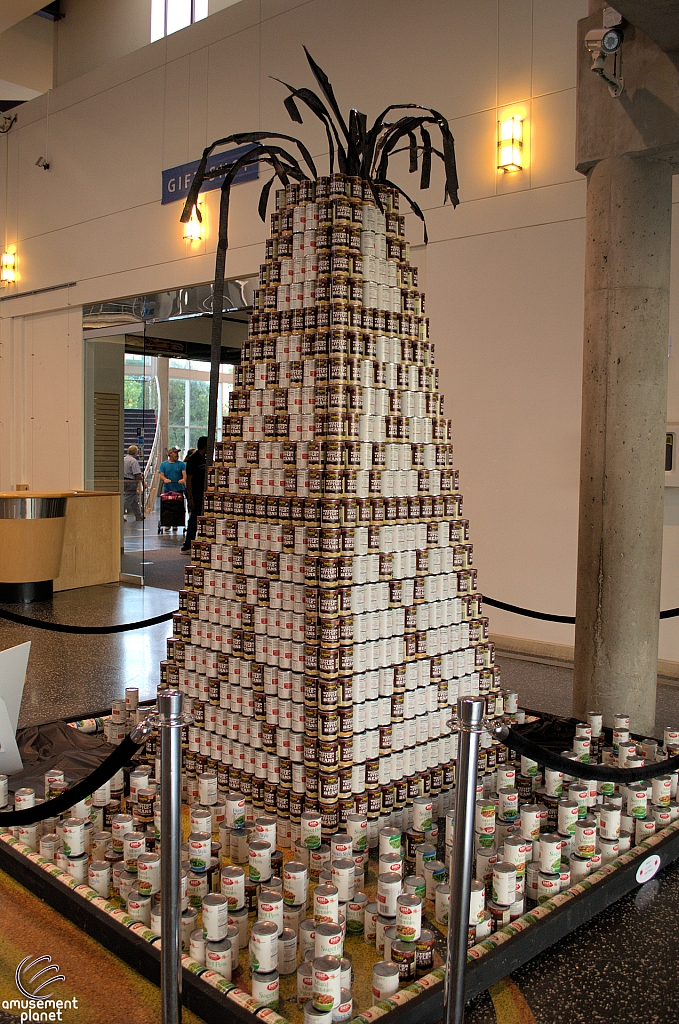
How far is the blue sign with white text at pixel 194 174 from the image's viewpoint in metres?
9.69

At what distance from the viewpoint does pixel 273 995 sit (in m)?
2.58

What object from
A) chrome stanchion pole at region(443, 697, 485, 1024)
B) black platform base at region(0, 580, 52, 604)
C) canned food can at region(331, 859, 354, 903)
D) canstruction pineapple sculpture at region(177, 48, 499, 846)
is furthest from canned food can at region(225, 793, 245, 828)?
black platform base at region(0, 580, 52, 604)

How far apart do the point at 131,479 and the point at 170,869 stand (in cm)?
1024

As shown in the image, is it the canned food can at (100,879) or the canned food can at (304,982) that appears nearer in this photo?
the canned food can at (304,982)

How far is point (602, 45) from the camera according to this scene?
4.66 metres

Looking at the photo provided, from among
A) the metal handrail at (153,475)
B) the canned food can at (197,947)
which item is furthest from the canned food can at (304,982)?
the metal handrail at (153,475)

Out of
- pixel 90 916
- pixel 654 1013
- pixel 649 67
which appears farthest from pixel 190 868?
pixel 649 67

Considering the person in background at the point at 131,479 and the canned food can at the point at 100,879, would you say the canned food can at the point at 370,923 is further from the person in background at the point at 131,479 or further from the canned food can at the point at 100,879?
the person in background at the point at 131,479

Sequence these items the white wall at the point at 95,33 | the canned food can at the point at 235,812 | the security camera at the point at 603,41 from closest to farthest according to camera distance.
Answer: the canned food can at the point at 235,812, the security camera at the point at 603,41, the white wall at the point at 95,33

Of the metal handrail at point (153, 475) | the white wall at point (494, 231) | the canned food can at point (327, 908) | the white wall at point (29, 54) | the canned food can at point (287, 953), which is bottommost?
the canned food can at point (287, 953)

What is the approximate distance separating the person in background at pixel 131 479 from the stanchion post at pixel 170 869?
32.6 ft

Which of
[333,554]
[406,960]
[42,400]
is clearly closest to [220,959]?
[406,960]

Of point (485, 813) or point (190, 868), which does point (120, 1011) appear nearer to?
point (190, 868)

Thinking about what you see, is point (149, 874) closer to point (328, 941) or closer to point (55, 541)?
point (328, 941)
